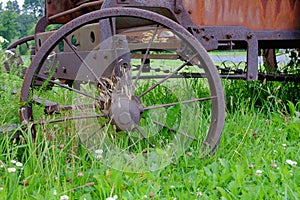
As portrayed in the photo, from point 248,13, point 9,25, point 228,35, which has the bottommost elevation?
point 228,35

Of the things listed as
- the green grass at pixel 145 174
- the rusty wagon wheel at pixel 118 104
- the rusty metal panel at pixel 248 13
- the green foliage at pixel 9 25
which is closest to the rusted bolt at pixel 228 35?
the rusty metal panel at pixel 248 13

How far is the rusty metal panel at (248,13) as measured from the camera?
308 centimetres

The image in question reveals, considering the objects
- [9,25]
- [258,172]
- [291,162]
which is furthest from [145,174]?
[9,25]

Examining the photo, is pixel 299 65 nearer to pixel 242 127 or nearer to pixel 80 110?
pixel 242 127

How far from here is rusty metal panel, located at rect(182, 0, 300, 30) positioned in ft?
10.1

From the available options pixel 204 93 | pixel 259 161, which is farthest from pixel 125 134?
pixel 204 93

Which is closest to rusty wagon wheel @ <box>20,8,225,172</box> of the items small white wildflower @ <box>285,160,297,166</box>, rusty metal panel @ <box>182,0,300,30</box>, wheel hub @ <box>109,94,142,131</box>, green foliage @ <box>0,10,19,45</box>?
wheel hub @ <box>109,94,142,131</box>

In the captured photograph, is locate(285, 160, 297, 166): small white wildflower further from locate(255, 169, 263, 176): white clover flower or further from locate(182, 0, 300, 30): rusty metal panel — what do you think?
locate(182, 0, 300, 30): rusty metal panel

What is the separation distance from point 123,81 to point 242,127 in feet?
3.72

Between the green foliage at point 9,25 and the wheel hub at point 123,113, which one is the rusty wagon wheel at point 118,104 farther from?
the green foliage at point 9,25

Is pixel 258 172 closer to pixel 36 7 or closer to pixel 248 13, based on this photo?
pixel 248 13

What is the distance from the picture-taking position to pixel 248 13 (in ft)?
10.6

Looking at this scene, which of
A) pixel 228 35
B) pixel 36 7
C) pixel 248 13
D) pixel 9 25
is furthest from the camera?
pixel 9 25

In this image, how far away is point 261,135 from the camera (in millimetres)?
3076
